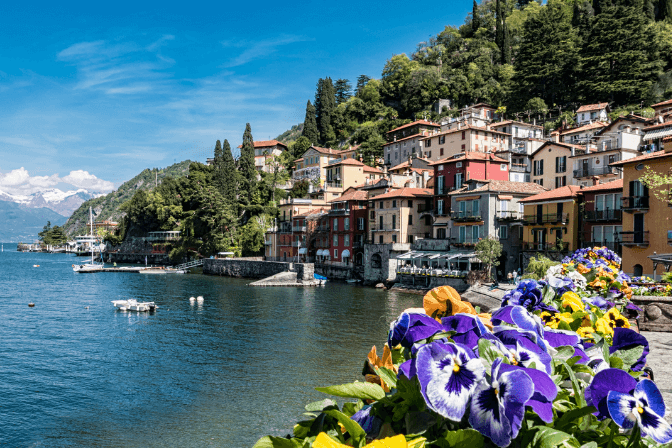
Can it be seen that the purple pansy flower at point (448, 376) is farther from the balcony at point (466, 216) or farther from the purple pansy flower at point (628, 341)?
the balcony at point (466, 216)

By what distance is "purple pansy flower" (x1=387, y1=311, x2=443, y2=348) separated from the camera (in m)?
2.05

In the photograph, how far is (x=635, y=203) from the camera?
33094 mm

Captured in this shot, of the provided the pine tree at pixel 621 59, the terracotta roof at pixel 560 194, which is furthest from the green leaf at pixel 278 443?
the pine tree at pixel 621 59

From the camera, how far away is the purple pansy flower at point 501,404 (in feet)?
5.24

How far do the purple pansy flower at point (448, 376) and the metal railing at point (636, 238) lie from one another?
36472 millimetres

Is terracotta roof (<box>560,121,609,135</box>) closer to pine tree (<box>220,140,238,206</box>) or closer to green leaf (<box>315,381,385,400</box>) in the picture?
pine tree (<box>220,140,238,206</box>)

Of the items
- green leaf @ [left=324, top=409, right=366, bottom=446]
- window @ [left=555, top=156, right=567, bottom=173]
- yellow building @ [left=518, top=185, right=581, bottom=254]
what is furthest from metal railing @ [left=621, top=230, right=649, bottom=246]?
green leaf @ [left=324, top=409, right=366, bottom=446]

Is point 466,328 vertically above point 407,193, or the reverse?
point 407,193

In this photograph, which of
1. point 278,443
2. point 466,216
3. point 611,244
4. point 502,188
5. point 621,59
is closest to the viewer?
point 278,443

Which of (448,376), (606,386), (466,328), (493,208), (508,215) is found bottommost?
(606,386)

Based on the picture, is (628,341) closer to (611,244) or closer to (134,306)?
(611,244)

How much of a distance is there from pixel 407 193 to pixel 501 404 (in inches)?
2369

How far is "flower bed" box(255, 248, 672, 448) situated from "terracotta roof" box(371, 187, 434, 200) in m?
58.5

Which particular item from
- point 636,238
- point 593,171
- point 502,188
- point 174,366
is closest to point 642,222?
point 636,238
